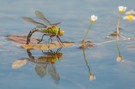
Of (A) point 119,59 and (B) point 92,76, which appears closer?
(B) point 92,76

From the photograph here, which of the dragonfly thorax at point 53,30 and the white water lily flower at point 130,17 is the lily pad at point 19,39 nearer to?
the dragonfly thorax at point 53,30

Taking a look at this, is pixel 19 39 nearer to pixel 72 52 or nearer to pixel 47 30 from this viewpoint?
pixel 47 30

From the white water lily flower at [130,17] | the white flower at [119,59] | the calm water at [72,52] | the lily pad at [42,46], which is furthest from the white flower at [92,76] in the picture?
the white water lily flower at [130,17]

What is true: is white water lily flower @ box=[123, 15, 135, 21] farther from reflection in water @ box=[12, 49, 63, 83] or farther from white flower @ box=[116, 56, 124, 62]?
reflection in water @ box=[12, 49, 63, 83]

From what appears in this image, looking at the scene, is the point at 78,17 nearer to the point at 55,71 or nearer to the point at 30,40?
the point at 30,40

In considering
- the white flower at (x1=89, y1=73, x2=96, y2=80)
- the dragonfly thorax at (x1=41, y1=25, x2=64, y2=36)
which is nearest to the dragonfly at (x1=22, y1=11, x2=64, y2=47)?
the dragonfly thorax at (x1=41, y1=25, x2=64, y2=36)

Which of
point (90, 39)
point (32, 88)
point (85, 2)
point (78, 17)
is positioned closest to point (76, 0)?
point (85, 2)

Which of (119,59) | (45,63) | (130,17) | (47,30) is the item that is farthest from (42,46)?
(130,17)
